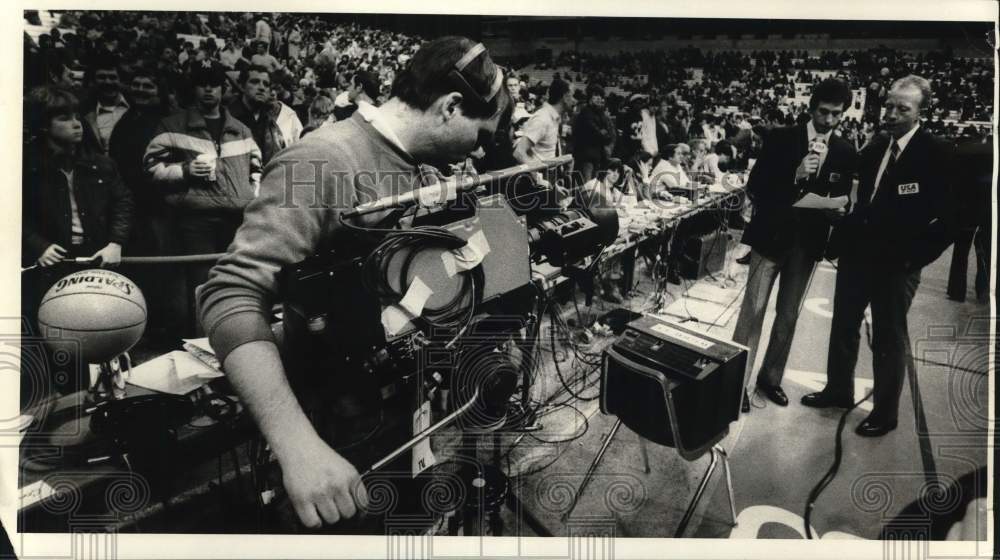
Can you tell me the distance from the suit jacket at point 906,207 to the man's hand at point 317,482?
5.41 feet

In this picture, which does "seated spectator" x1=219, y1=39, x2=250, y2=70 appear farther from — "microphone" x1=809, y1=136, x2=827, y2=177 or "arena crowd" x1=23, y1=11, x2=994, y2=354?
"microphone" x1=809, y1=136, x2=827, y2=177

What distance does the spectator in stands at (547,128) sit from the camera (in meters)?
2.01

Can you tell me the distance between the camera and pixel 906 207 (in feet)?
6.59

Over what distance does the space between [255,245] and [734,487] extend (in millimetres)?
1623

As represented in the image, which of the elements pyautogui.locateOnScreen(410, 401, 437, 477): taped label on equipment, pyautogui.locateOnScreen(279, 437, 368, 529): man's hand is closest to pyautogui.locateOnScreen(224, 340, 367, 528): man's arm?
pyautogui.locateOnScreen(279, 437, 368, 529): man's hand

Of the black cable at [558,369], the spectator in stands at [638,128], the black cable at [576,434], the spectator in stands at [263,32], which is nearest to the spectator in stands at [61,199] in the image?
the spectator in stands at [263,32]

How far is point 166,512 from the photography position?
2002mm

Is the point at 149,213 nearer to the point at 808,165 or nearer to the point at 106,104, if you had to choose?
the point at 106,104

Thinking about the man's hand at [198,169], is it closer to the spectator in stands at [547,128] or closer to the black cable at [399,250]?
the black cable at [399,250]

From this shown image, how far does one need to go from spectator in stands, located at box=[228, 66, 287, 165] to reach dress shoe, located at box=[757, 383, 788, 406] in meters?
1.67

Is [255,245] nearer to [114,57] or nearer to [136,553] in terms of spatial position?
[114,57]

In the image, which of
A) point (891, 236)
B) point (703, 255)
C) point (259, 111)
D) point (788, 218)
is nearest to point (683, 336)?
point (703, 255)

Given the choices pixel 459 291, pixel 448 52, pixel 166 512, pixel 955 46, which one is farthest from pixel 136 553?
pixel 955 46

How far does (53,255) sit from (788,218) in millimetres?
2241
